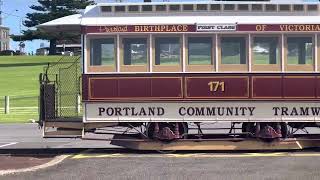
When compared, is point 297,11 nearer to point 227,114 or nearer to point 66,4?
point 227,114

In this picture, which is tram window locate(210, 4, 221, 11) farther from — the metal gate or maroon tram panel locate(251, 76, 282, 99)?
the metal gate

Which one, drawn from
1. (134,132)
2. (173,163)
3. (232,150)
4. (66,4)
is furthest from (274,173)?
(66,4)

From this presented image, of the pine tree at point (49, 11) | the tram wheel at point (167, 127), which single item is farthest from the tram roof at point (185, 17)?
the pine tree at point (49, 11)

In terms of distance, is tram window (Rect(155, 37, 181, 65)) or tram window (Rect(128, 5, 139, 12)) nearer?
tram window (Rect(155, 37, 181, 65))

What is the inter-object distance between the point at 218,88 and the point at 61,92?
11.8 feet

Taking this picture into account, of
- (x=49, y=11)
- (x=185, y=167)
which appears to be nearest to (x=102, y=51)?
(x=185, y=167)

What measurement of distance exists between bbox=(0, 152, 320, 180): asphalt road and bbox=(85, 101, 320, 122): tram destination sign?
2.51 feet

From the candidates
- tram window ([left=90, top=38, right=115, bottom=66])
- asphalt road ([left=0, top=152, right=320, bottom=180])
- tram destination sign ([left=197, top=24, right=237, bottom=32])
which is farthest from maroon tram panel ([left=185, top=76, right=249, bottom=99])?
tram window ([left=90, top=38, right=115, bottom=66])

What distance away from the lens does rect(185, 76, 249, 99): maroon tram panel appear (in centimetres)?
1302

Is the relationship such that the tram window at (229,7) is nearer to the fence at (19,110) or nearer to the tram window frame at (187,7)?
the tram window frame at (187,7)

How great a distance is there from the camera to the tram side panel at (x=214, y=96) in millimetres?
13023

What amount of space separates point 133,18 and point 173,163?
3352 mm

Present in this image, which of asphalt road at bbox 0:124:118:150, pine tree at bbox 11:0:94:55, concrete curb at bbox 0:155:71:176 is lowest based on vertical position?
asphalt road at bbox 0:124:118:150

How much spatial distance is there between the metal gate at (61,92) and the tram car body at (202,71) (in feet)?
2.92
